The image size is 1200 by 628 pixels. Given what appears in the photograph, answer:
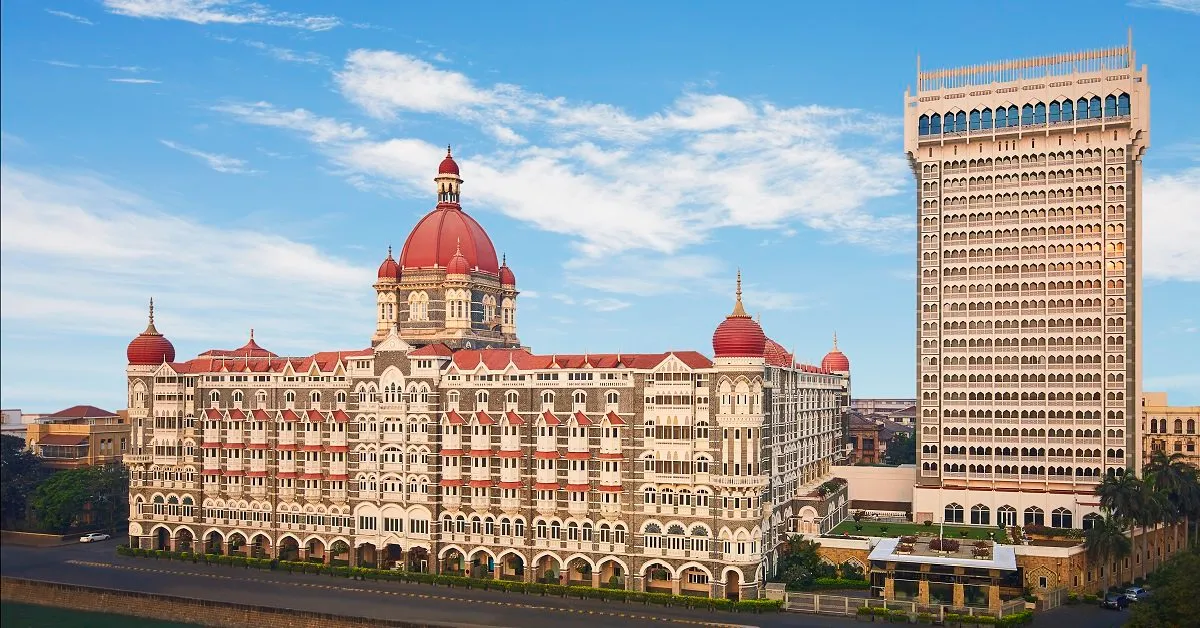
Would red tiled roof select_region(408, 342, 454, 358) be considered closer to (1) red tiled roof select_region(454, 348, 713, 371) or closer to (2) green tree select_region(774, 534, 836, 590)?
(1) red tiled roof select_region(454, 348, 713, 371)

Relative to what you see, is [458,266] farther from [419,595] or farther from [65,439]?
[65,439]

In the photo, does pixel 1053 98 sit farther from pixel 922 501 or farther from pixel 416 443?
pixel 416 443

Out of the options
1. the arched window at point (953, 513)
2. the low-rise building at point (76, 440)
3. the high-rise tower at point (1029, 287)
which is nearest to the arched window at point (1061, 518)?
the high-rise tower at point (1029, 287)

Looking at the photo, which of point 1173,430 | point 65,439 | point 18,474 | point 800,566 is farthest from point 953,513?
point 65,439

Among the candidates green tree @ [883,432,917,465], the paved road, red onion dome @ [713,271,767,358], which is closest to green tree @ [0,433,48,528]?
the paved road

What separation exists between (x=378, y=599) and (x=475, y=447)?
15.9m

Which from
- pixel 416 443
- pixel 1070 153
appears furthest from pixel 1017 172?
pixel 416 443

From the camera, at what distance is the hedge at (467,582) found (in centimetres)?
7988

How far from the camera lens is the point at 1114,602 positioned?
81438mm

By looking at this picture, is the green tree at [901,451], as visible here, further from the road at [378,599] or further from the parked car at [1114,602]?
the road at [378,599]

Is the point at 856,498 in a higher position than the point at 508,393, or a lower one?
lower

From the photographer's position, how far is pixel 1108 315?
102938 mm

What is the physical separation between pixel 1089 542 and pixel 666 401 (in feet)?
124

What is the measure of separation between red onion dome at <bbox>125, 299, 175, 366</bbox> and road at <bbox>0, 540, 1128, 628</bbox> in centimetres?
2076
